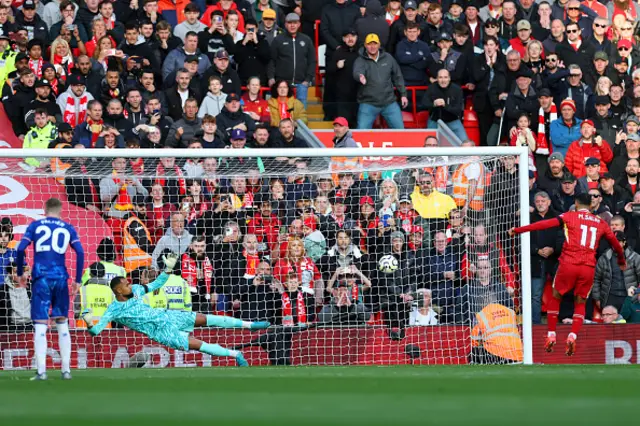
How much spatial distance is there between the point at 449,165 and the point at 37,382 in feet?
22.9

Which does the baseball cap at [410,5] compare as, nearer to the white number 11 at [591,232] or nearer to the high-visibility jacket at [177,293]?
the white number 11 at [591,232]

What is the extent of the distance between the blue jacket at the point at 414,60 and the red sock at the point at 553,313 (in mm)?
5577

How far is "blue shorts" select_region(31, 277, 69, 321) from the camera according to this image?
1198cm

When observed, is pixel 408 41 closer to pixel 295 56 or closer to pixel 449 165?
pixel 295 56

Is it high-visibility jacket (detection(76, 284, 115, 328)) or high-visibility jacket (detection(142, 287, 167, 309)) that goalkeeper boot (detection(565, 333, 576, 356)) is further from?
high-visibility jacket (detection(76, 284, 115, 328))

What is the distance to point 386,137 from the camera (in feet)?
62.8

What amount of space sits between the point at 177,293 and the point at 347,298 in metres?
2.08

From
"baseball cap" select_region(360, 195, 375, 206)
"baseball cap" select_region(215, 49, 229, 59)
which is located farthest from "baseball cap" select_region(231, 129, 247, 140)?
"baseball cap" select_region(360, 195, 375, 206)

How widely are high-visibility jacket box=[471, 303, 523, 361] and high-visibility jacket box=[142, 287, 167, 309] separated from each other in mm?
3797

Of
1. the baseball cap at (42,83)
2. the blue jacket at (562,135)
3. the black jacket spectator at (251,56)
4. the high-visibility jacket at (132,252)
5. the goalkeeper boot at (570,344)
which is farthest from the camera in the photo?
the black jacket spectator at (251,56)

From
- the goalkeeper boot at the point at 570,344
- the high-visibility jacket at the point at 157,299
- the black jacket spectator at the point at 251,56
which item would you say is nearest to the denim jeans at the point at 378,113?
the black jacket spectator at the point at 251,56

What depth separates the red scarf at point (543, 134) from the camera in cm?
1878

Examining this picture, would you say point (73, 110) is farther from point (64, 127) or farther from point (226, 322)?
point (226, 322)

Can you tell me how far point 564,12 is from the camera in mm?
21469
